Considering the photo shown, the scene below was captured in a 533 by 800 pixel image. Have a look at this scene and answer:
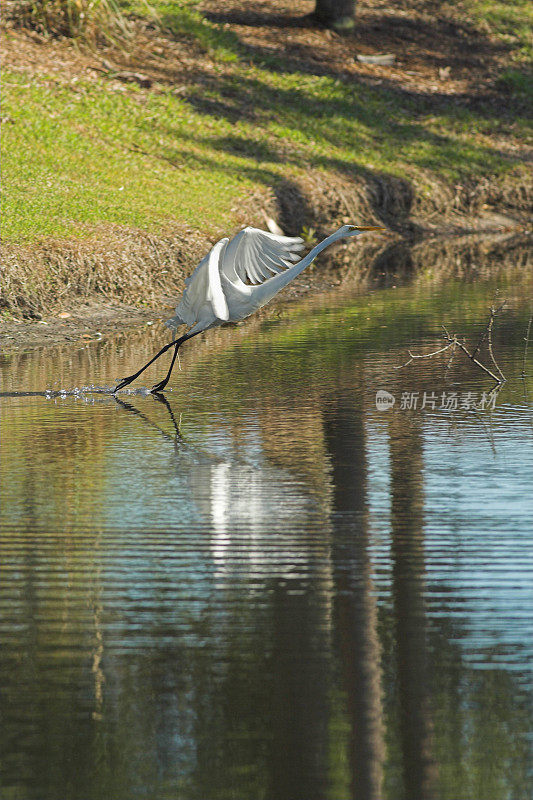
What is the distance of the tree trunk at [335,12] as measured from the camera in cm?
2623

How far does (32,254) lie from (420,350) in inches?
164

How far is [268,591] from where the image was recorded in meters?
5.26

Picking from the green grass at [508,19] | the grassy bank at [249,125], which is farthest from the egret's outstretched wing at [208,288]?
the green grass at [508,19]

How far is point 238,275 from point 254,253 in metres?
0.19

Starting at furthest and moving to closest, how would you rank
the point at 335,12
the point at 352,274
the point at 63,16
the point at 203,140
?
1. the point at 335,12
2. the point at 63,16
3. the point at 203,140
4. the point at 352,274

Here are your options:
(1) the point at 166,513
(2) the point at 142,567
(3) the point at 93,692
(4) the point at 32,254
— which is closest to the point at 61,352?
(4) the point at 32,254

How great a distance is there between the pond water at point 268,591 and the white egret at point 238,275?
0.63 metres

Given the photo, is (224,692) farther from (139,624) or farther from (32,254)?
(32,254)

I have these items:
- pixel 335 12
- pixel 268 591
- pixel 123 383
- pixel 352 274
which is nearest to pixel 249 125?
pixel 352 274

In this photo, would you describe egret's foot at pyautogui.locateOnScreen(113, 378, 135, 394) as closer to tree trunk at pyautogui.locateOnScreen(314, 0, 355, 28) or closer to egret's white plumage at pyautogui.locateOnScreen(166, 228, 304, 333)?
egret's white plumage at pyautogui.locateOnScreen(166, 228, 304, 333)

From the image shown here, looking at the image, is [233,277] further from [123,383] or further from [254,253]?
[123,383]

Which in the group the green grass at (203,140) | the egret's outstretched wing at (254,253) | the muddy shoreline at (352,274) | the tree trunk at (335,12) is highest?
the tree trunk at (335,12)

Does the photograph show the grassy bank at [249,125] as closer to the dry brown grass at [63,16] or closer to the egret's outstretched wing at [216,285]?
the dry brown grass at [63,16]

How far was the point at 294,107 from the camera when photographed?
22453 mm
